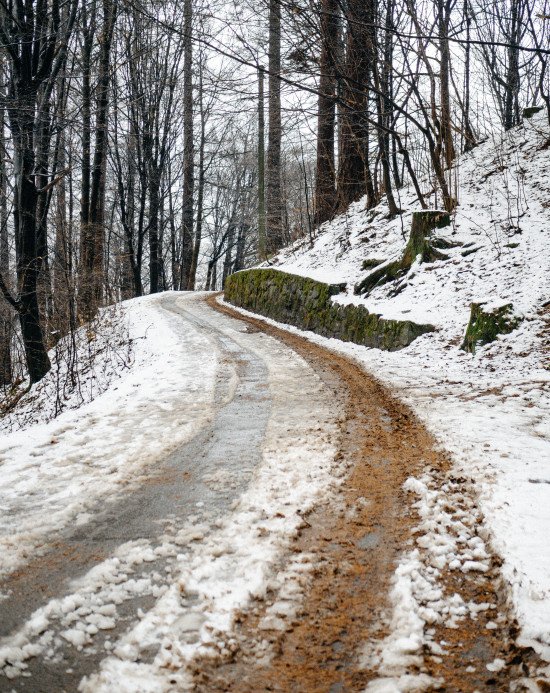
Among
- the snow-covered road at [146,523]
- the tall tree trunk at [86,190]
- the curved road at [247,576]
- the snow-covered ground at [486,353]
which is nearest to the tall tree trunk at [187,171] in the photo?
the tall tree trunk at [86,190]

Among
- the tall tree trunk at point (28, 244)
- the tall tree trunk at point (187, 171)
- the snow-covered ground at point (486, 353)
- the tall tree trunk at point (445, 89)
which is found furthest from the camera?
the tall tree trunk at point (187, 171)

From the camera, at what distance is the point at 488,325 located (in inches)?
244

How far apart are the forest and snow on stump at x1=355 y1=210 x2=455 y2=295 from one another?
809 mm

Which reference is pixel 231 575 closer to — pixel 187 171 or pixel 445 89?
pixel 445 89

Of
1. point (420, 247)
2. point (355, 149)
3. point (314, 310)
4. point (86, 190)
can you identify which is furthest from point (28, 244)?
point (355, 149)

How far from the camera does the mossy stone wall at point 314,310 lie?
772 cm

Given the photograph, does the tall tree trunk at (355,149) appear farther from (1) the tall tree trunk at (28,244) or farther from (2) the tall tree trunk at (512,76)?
(1) the tall tree trunk at (28,244)

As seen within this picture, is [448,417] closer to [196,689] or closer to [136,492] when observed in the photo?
[136,492]

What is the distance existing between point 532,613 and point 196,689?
127cm

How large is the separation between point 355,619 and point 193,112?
19.3 meters

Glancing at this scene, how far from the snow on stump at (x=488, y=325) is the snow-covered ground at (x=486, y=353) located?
124 mm

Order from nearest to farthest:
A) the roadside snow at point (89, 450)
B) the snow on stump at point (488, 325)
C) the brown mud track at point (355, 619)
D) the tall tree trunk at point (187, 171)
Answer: the brown mud track at point (355, 619) → the roadside snow at point (89, 450) → the snow on stump at point (488, 325) → the tall tree trunk at point (187, 171)

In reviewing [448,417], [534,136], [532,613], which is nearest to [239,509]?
[532,613]

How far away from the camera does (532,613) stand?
176cm
